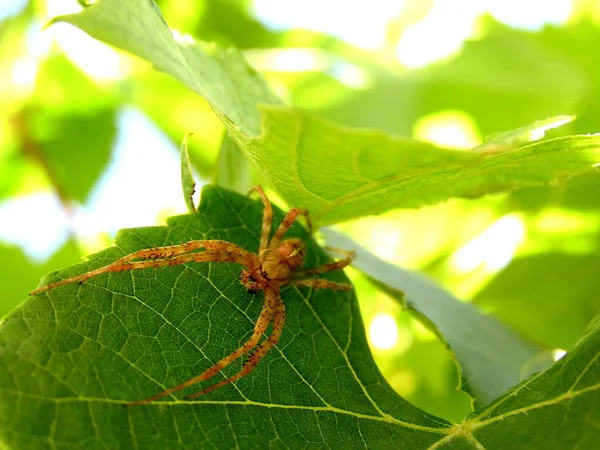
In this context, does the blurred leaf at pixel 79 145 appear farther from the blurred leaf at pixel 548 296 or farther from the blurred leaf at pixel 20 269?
the blurred leaf at pixel 548 296

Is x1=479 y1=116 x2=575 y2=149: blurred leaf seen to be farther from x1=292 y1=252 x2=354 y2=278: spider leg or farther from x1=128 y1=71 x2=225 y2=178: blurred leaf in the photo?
Answer: x1=128 y1=71 x2=225 y2=178: blurred leaf

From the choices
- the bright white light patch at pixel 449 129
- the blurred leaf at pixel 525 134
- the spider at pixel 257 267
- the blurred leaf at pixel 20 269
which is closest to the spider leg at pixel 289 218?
the spider at pixel 257 267

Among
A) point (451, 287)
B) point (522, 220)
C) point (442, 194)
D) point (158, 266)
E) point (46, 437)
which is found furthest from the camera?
point (451, 287)

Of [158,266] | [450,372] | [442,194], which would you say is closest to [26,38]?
[158,266]

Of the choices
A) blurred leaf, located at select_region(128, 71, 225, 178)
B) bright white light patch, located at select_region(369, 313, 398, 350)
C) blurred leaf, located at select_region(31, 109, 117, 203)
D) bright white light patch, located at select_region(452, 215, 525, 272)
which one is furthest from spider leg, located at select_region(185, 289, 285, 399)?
blurred leaf, located at select_region(31, 109, 117, 203)

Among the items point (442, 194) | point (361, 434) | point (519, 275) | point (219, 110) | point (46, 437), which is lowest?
point (361, 434)

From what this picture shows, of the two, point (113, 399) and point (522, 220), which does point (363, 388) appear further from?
point (522, 220)

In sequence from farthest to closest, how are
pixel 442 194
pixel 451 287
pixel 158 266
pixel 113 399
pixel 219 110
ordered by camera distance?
pixel 451 287 → pixel 442 194 → pixel 158 266 → pixel 219 110 → pixel 113 399
